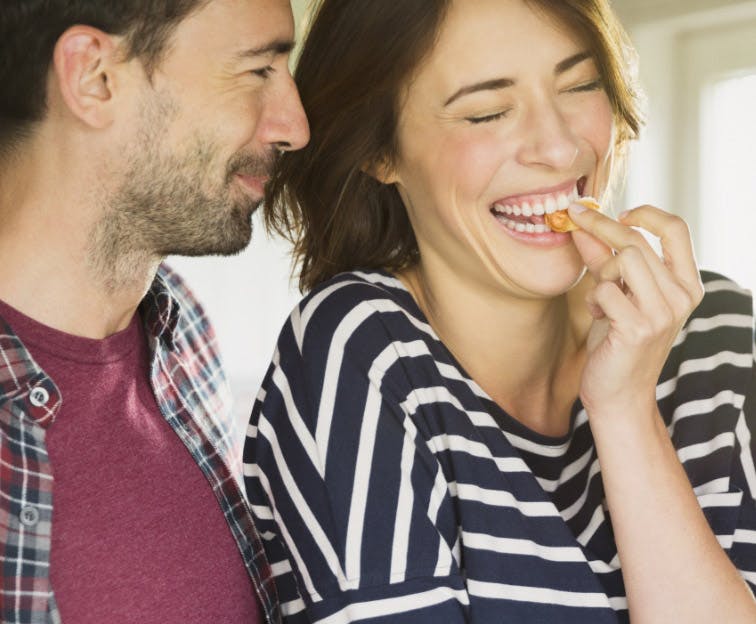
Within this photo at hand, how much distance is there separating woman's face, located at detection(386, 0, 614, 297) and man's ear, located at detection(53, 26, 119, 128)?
0.40 m

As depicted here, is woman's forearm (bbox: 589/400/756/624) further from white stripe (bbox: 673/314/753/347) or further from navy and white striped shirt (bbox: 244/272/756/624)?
white stripe (bbox: 673/314/753/347)

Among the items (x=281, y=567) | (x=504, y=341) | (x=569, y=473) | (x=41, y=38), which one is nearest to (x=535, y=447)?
(x=569, y=473)

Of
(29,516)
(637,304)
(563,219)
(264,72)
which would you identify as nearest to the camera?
(29,516)

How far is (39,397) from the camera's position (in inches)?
50.4

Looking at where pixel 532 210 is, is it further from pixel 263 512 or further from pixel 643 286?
pixel 263 512

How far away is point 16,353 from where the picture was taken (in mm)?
1286

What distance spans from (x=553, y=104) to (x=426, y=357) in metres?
0.37

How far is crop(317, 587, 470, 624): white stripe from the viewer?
123 cm

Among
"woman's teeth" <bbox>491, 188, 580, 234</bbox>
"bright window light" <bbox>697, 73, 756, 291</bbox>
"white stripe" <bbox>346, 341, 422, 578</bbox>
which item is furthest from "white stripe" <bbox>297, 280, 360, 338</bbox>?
"bright window light" <bbox>697, 73, 756, 291</bbox>

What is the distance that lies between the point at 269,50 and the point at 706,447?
804 millimetres

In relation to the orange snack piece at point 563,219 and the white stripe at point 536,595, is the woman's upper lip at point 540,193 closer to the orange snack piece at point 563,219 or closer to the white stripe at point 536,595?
the orange snack piece at point 563,219

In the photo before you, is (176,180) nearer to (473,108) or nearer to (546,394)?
(473,108)

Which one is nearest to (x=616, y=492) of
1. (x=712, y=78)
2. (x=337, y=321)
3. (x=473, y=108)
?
(x=337, y=321)

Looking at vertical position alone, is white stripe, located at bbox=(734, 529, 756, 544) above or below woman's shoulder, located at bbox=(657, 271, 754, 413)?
below
